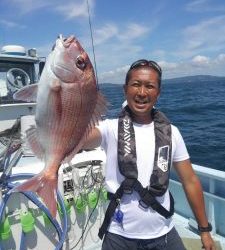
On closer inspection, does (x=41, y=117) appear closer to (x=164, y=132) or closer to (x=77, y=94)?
(x=77, y=94)

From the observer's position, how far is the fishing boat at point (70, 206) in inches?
154

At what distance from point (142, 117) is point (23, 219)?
1.90 meters

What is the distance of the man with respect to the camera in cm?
261

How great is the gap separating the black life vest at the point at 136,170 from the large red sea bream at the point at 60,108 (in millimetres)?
628

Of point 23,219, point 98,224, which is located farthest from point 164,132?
point 98,224

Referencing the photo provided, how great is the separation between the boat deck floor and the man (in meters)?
2.10

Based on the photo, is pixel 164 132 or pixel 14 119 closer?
pixel 164 132

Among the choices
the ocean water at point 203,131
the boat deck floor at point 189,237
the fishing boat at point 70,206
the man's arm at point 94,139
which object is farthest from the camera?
the ocean water at point 203,131

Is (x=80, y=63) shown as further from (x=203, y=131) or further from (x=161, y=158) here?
(x=203, y=131)

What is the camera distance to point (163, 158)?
106 inches

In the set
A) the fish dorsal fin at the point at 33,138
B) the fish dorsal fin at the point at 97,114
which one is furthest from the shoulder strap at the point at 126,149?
the fish dorsal fin at the point at 33,138

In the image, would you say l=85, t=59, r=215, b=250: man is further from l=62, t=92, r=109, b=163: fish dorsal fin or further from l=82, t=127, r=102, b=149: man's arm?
l=62, t=92, r=109, b=163: fish dorsal fin

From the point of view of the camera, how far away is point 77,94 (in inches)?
77.2

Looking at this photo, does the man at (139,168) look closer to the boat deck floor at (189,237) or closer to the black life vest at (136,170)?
the black life vest at (136,170)
